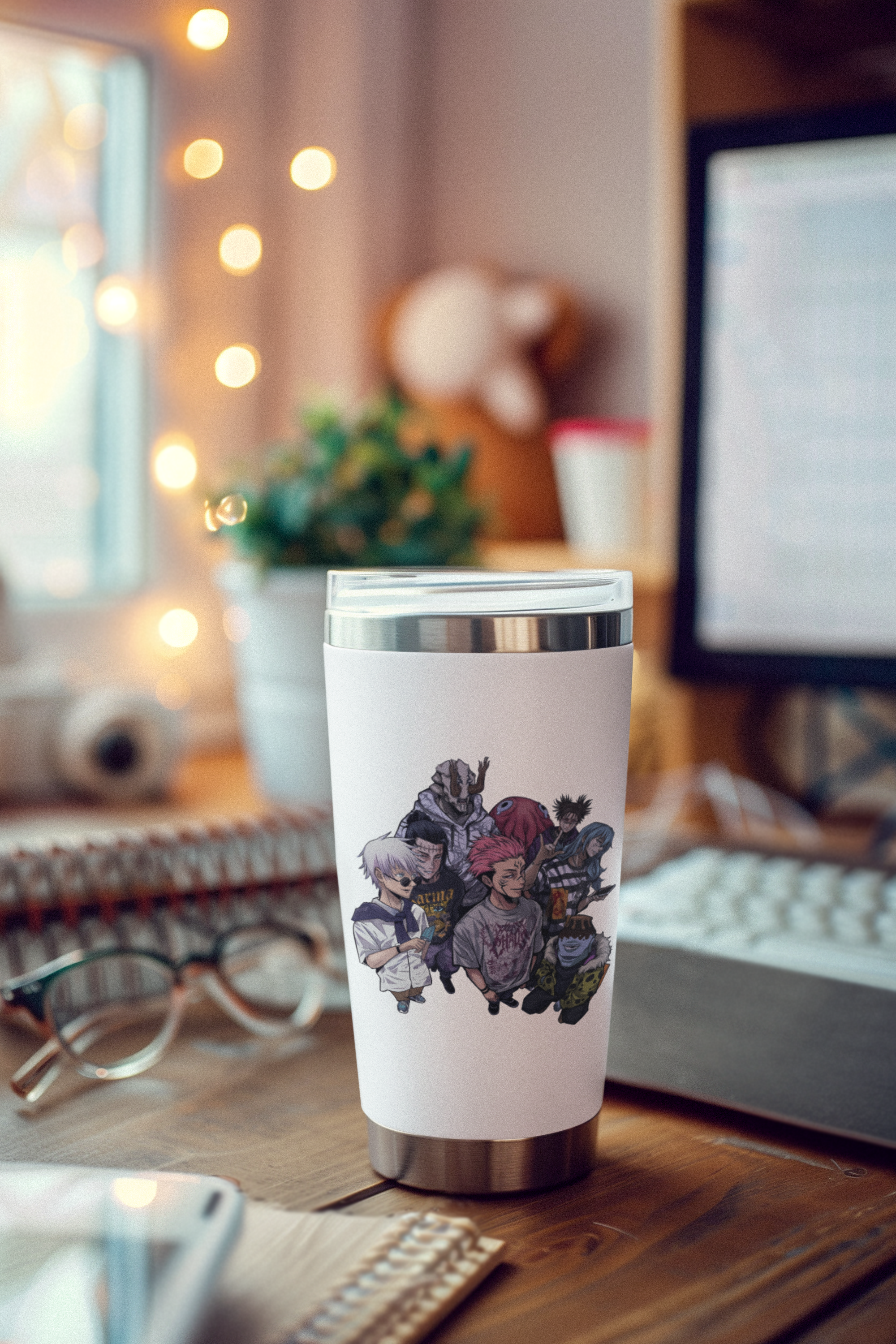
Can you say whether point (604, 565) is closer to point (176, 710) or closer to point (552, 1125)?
point (176, 710)

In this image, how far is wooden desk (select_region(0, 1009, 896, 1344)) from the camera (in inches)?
9.9

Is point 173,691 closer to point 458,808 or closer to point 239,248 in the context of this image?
point 239,248

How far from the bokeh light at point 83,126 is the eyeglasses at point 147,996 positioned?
1.01m

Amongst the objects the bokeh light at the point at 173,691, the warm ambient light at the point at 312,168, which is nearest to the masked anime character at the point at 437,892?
the bokeh light at the point at 173,691

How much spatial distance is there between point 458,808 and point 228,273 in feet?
3.52

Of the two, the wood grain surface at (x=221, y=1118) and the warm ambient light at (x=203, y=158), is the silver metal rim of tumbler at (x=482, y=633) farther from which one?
the warm ambient light at (x=203, y=158)

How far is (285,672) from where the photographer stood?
2.70ft

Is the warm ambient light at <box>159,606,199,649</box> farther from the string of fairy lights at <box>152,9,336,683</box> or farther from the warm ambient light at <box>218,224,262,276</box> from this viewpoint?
the warm ambient light at <box>218,224,262,276</box>

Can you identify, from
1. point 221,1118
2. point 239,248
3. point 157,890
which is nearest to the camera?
point 221,1118

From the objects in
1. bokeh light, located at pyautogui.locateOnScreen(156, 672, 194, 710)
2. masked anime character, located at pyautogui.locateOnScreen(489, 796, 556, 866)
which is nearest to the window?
bokeh light, located at pyautogui.locateOnScreen(156, 672, 194, 710)

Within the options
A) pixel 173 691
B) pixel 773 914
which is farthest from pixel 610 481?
pixel 773 914

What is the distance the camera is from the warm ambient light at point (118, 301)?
1183 mm

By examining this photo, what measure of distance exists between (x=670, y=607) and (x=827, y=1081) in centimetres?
53

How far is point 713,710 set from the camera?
36.5 inches
